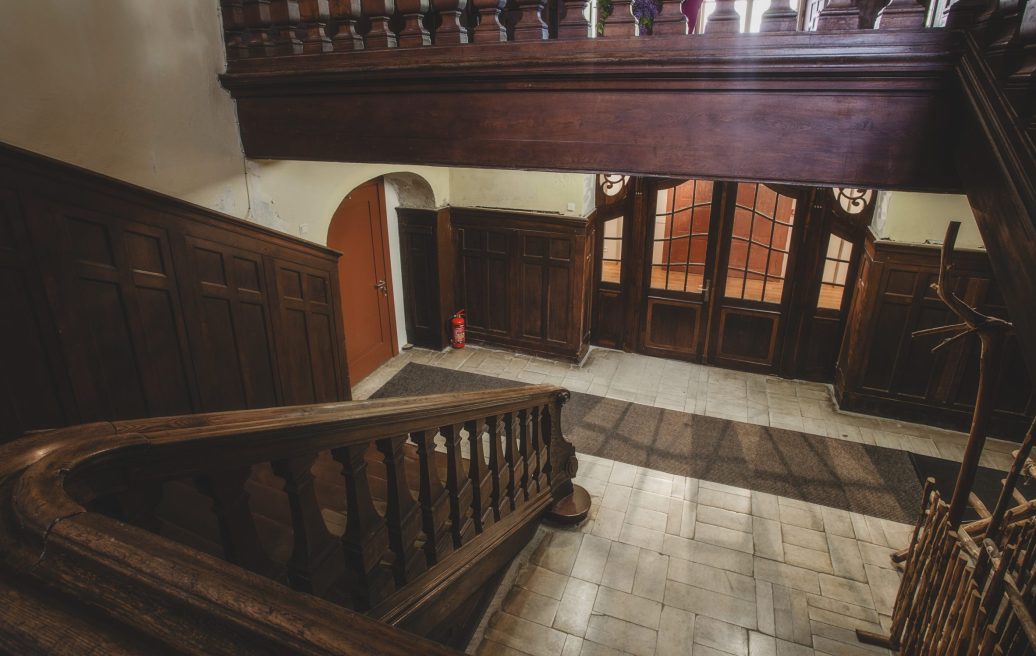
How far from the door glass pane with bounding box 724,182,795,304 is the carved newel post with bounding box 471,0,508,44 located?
14.4 ft

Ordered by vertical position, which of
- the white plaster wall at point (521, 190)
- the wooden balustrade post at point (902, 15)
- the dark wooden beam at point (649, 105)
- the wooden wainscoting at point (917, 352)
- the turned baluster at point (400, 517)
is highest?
the wooden balustrade post at point (902, 15)

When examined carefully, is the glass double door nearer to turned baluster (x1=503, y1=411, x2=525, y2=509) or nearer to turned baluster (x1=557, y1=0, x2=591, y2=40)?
turned baluster (x1=503, y1=411, x2=525, y2=509)

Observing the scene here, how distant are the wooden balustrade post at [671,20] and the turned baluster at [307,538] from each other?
1.99m

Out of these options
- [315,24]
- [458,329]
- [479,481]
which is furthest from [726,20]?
[458,329]

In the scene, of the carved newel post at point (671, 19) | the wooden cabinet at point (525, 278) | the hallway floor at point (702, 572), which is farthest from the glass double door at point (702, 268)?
the carved newel post at point (671, 19)

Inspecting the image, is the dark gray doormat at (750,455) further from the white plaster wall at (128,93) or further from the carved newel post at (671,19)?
the carved newel post at (671,19)

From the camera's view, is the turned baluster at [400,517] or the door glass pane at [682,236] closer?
the turned baluster at [400,517]

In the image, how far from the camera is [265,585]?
2.18 ft

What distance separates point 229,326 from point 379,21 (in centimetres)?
184

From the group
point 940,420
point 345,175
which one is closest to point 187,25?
point 345,175

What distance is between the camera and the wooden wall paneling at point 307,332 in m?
3.61

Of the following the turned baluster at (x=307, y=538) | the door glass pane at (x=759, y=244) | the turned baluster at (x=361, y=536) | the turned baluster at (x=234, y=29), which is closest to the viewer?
the turned baluster at (x=307, y=538)

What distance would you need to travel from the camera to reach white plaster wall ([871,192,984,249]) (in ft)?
15.6

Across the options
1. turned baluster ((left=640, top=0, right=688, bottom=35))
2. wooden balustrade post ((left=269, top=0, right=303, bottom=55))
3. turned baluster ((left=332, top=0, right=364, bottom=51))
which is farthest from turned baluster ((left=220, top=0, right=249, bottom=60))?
turned baluster ((left=640, top=0, right=688, bottom=35))
